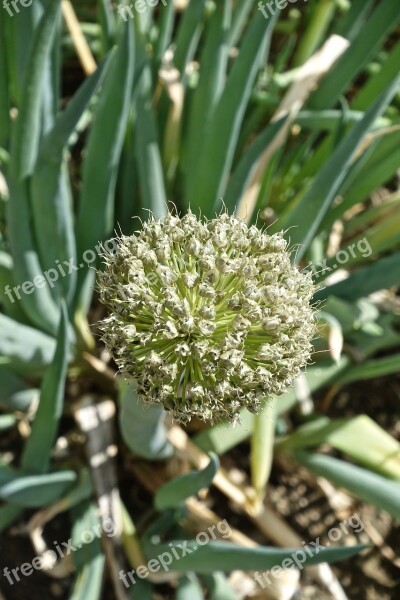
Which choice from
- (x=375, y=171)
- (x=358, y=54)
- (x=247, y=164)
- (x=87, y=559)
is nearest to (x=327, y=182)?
(x=247, y=164)

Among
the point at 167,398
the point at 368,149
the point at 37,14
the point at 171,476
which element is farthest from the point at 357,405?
the point at 37,14

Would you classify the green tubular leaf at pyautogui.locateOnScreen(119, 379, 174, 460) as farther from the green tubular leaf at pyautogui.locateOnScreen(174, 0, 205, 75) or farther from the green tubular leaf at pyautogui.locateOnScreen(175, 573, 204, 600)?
the green tubular leaf at pyautogui.locateOnScreen(174, 0, 205, 75)

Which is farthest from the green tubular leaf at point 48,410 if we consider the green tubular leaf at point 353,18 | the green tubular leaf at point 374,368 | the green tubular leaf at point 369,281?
the green tubular leaf at point 353,18

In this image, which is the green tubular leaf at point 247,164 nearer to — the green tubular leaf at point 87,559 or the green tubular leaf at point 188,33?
the green tubular leaf at point 188,33

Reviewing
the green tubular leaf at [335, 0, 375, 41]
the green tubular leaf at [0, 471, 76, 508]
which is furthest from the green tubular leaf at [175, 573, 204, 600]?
the green tubular leaf at [335, 0, 375, 41]

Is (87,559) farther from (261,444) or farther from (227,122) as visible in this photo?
(227,122)

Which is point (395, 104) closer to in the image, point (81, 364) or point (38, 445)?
point (81, 364)
